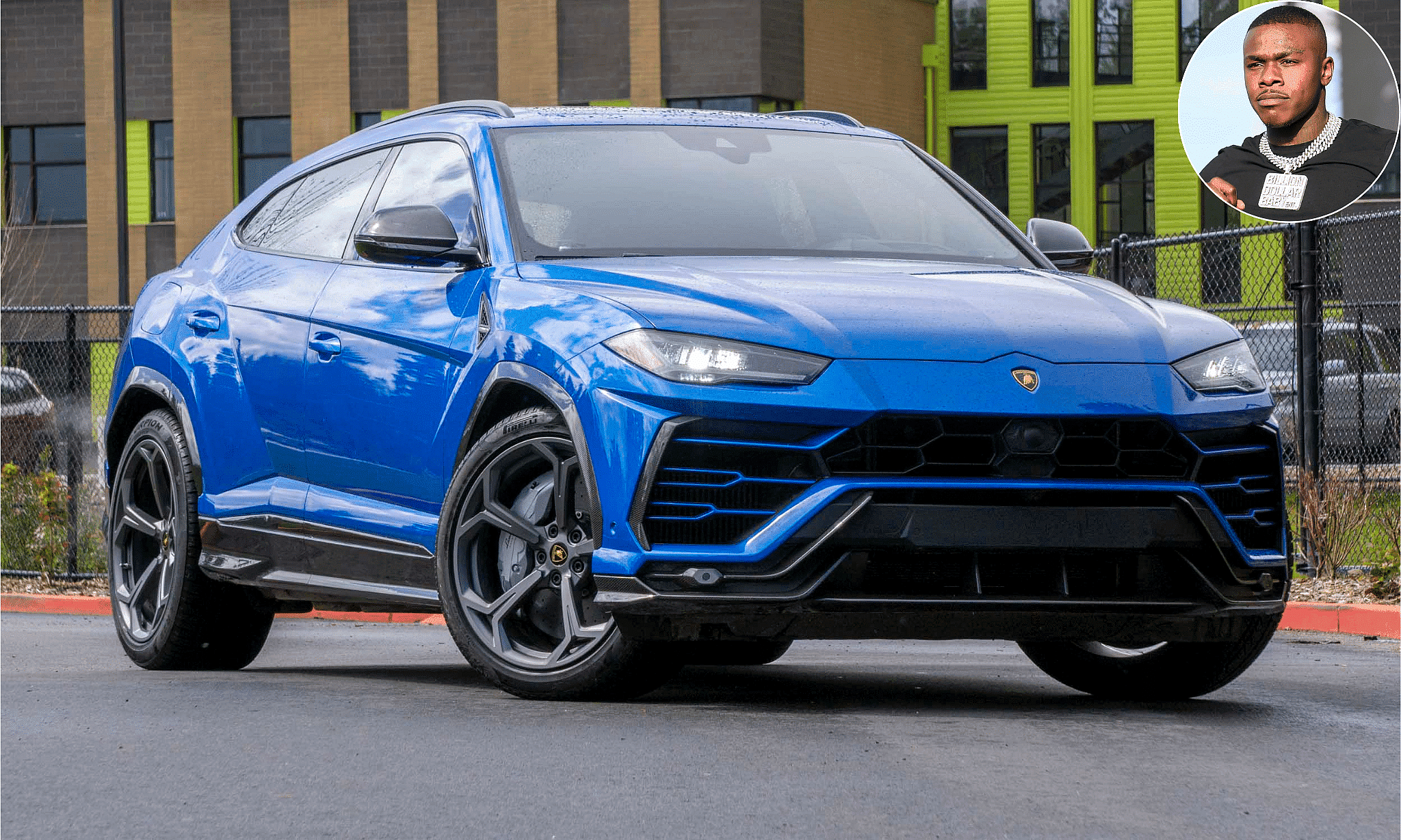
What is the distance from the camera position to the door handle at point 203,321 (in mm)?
7531

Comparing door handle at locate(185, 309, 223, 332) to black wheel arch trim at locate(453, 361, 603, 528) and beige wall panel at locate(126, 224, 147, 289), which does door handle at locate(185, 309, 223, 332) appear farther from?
beige wall panel at locate(126, 224, 147, 289)

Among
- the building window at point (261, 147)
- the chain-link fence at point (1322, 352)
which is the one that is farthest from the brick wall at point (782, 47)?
the chain-link fence at point (1322, 352)

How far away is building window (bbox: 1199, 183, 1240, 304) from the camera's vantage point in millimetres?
37656

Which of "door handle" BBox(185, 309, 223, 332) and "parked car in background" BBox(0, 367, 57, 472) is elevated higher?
"door handle" BBox(185, 309, 223, 332)

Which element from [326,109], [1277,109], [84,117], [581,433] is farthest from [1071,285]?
[84,117]

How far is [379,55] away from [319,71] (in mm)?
1226

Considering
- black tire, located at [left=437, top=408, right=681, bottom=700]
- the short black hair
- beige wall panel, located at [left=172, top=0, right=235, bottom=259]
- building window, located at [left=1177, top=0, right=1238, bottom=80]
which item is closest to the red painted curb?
black tire, located at [left=437, top=408, right=681, bottom=700]

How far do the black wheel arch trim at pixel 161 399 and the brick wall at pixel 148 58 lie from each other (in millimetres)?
33222

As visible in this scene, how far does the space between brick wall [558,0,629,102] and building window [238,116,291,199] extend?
5923 millimetres

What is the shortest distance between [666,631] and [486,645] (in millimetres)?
726

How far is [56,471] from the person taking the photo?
14.4m

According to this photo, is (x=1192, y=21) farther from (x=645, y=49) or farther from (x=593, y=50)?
(x=593, y=50)

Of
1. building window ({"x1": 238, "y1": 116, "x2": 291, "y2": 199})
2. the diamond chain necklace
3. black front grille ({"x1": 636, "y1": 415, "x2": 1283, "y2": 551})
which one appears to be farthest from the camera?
building window ({"x1": 238, "y1": 116, "x2": 291, "y2": 199})

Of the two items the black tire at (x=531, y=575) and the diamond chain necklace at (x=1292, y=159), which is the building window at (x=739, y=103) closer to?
the diamond chain necklace at (x=1292, y=159)
